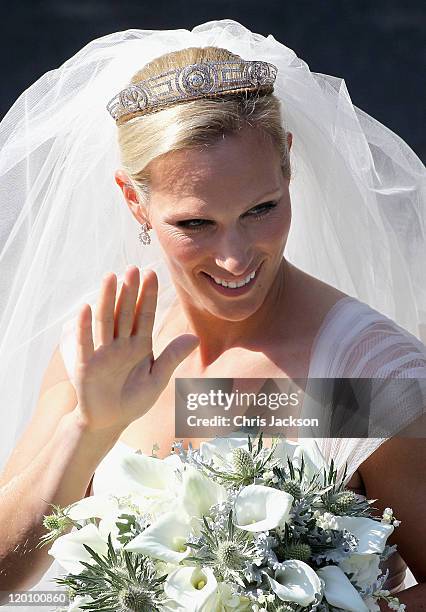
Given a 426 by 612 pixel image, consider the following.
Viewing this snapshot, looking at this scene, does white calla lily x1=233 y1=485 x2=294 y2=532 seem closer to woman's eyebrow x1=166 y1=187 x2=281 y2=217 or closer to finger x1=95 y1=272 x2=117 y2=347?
finger x1=95 y1=272 x2=117 y2=347

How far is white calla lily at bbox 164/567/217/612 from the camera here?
3.14ft

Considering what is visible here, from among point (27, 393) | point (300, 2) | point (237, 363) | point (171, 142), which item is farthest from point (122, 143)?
point (300, 2)

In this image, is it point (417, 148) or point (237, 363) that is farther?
point (417, 148)

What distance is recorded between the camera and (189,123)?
147 centimetres

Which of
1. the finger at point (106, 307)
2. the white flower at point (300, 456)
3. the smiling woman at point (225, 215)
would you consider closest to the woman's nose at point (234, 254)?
the smiling woman at point (225, 215)

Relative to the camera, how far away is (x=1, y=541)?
144 centimetres

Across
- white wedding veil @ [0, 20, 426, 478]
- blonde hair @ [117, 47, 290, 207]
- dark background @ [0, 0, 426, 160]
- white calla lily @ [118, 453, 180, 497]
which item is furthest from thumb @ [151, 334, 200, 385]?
dark background @ [0, 0, 426, 160]

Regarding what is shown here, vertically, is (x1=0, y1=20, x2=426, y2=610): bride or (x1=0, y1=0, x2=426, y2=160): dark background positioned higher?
(x1=0, y1=0, x2=426, y2=160): dark background

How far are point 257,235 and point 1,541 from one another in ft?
1.86

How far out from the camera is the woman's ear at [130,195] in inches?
64.2

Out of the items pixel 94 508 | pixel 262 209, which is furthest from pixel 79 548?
pixel 262 209

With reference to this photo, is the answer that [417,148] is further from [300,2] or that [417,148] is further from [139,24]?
[139,24]

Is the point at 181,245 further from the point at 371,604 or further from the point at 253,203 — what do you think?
the point at 371,604

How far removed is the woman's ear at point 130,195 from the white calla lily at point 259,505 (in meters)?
0.71
